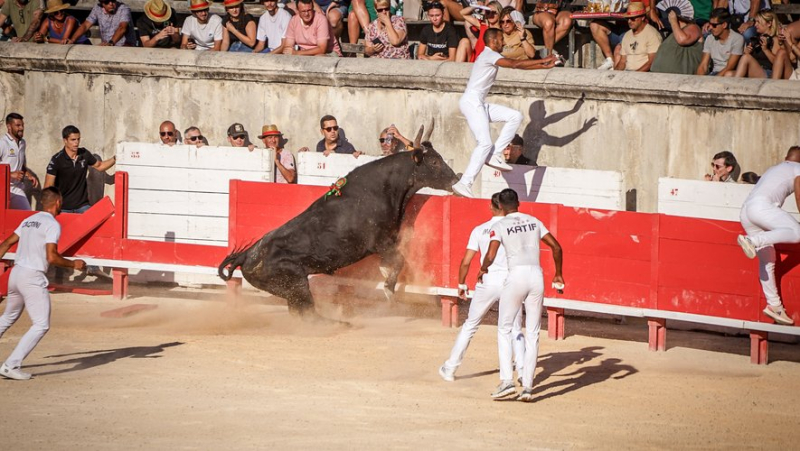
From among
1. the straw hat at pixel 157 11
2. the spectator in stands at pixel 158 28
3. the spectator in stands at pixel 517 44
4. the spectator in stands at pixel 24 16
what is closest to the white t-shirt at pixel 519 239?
the spectator in stands at pixel 517 44

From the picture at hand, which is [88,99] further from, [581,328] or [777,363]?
[777,363]

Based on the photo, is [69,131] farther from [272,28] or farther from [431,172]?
[431,172]

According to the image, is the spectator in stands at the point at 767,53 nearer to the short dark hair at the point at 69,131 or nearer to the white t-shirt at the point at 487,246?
the white t-shirt at the point at 487,246

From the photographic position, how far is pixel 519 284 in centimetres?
1096

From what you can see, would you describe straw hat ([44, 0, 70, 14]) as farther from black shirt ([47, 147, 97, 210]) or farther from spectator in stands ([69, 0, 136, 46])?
black shirt ([47, 147, 97, 210])

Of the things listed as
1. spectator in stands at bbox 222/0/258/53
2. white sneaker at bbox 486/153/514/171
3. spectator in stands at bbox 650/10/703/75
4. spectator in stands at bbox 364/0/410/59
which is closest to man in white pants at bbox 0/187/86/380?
white sneaker at bbox 486/153/514/171

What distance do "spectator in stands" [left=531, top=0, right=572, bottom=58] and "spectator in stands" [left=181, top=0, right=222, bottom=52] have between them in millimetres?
4487

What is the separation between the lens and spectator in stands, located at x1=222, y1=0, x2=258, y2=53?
1800cm

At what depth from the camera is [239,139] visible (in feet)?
55.0

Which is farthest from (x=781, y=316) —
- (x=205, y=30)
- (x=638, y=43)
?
(x=205, y=30)

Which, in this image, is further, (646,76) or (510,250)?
(646,76)

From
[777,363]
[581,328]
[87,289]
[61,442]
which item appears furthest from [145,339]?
[777,363]

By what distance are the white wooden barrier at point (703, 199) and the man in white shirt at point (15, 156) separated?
826 cm

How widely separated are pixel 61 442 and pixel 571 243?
21.2ft
